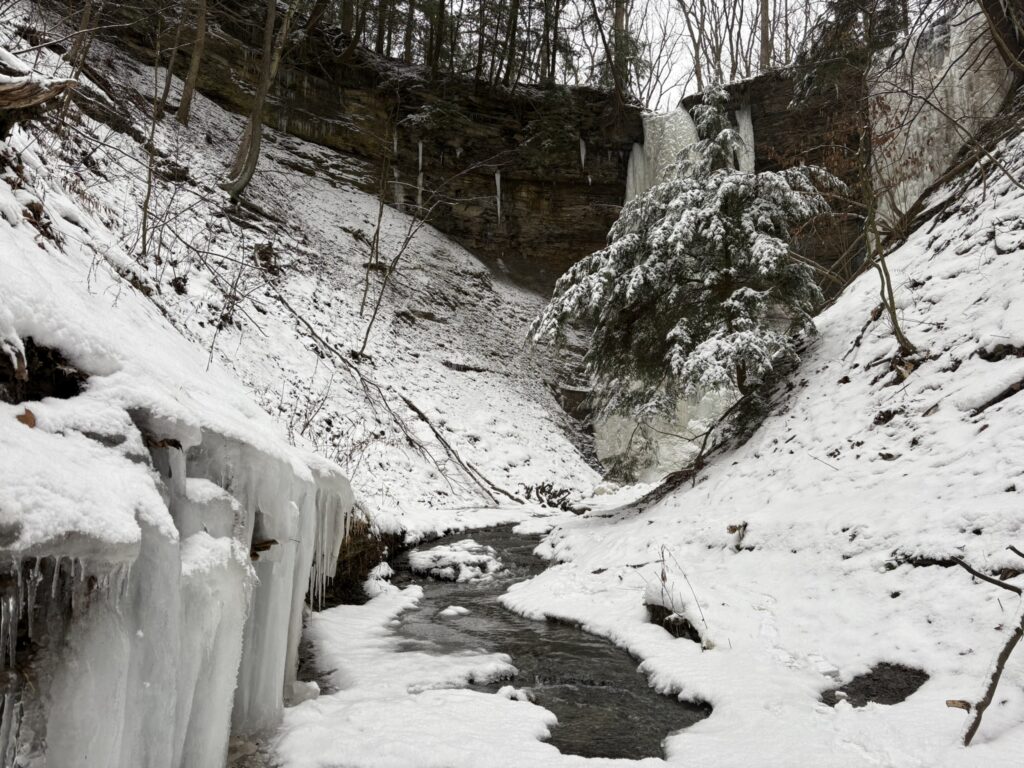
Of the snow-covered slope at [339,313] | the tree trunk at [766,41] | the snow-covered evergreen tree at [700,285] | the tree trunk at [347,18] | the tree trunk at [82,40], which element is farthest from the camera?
the tree trunk at [766,41]

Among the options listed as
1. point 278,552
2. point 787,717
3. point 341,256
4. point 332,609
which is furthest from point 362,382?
point 787,717

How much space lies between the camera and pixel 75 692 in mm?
1620

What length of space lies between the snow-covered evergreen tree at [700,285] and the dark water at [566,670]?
122 inches

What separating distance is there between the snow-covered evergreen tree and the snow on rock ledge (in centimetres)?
506

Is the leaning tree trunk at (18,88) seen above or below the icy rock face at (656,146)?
below

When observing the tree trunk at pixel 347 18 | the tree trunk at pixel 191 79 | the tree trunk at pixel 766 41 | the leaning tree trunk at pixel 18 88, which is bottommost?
the leaning tree trunk at pixel 18 88

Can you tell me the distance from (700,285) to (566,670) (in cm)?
521

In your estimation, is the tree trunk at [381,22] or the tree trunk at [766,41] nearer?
the tree trunk at [381,22]

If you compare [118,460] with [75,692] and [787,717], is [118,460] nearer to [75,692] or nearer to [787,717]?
[75,692]

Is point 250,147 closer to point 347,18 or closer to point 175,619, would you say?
point 347,18

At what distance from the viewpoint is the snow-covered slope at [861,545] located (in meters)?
3.07

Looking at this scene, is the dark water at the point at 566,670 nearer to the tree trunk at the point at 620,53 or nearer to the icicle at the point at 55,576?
the icicle at the point at 55,576

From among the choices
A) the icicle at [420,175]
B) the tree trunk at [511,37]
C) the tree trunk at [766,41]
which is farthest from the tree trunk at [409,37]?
the tree trunk at [766,41]

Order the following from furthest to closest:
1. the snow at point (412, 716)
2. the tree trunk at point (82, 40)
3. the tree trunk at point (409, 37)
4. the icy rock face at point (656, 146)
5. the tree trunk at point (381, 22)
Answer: the tree trunk at point (409, 37) → the icy rock face at point (656, 146) → the tree trunk at point (381, 22) → the tree trunk at point (82, 40) → the snow at point (412, 716)
